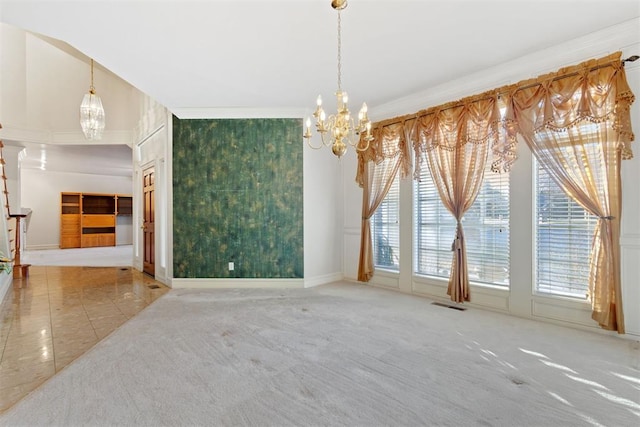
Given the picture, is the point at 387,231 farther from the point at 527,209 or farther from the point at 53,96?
the point at 53,96

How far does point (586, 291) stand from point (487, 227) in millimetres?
1128

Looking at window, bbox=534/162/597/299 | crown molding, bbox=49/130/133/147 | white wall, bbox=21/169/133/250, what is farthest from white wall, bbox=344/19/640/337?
white wall, bbox=21/169/133/250

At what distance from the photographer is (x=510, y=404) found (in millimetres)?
1885

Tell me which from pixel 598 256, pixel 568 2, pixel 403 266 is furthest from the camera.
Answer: pixel 403 266

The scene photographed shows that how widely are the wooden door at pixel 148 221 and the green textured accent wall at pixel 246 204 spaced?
135 cm

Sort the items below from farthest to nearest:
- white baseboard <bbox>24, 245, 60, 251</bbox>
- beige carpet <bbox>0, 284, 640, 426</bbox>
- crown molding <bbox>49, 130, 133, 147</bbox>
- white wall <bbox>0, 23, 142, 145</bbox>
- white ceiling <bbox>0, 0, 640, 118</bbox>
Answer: white baseboard <bbox>24, 245, 60, 251</bbox>, crown molding <bbox>49, 130, 133, 147</bbox>, white wall <bbox>0, 23, 142, 145</bbox>, white ceiling <bbox>0, 0, 640, 118</bbox>, beige carpet <bbox>0, 284, 640, 426</bbox>

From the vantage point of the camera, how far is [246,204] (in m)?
5.00

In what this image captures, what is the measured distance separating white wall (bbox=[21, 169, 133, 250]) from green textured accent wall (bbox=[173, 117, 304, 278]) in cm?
859

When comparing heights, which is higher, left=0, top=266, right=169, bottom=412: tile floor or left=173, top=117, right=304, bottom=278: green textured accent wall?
left=173, top=117, right=304, bottom=278: green textured accent wall

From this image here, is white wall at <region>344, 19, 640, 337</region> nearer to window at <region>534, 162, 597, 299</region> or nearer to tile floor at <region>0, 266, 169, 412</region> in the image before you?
window at <region>534, 162, 597, 299</region>

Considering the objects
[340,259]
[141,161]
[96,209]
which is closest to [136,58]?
[141,161]

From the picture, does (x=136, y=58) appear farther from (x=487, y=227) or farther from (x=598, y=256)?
(x=598, y=256)

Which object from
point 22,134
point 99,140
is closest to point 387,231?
point 99,140

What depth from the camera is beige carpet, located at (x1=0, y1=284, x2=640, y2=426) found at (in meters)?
1.78
